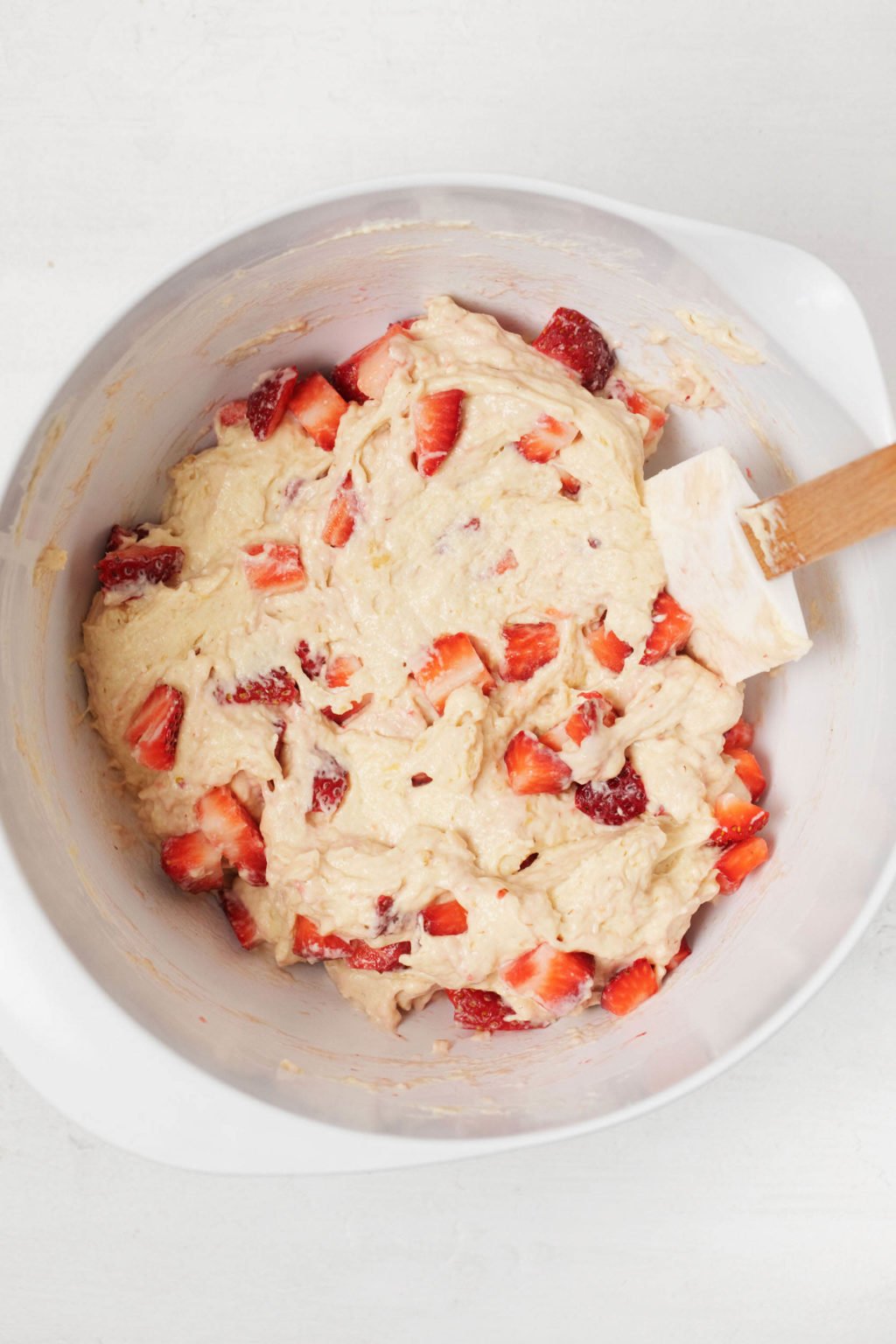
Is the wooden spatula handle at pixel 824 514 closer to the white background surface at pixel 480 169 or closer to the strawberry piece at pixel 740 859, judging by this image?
the strawberry piece at pixel 740 859

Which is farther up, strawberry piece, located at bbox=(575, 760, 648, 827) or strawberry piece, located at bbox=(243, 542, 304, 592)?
strawberry piece, located at bbox=(243, 542, 304, 592)

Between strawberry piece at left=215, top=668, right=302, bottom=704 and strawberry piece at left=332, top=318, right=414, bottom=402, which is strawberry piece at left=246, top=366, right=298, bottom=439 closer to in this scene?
strawberry piece at left=332, top=318, right=414, bottom=402

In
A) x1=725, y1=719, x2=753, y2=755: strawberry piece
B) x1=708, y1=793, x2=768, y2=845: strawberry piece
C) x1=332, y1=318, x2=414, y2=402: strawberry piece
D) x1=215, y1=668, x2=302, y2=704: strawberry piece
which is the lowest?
x1=708, y1=793, x2=768, y2=845: strawberry piece

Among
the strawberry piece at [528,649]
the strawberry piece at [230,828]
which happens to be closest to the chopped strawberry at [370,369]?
the strawberry piece at [528,649]

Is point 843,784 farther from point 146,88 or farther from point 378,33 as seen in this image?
point 146,88

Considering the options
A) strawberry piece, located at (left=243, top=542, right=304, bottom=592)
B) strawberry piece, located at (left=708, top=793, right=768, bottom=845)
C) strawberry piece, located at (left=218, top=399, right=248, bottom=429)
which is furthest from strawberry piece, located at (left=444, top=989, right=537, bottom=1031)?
strawberry piece, located at (left=218, top=399, right=248, bottom=429)

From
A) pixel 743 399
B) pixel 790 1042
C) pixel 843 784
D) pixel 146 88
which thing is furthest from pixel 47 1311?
pixel 146 88
